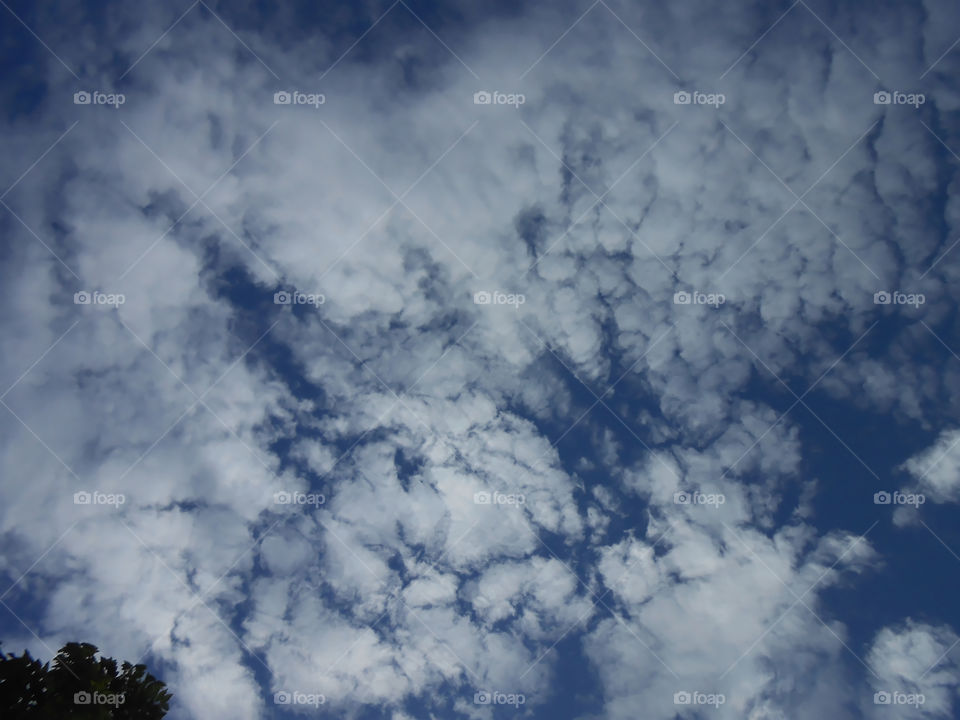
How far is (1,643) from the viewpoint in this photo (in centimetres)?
1574

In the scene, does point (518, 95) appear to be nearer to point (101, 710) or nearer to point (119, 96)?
point (119, 96)

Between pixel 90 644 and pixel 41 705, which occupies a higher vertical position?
pixel 90 644

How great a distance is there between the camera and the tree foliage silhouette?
14.3 metres

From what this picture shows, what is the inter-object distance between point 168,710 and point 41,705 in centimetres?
304

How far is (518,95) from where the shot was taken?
22.4 metres

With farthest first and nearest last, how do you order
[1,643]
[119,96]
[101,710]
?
[119,96] → [1,643] → [101,710]

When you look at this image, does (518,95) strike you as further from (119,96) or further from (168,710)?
(168,710)

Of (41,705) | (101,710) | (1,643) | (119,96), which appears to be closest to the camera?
(101,710)

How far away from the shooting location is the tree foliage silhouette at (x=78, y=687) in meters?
14.3

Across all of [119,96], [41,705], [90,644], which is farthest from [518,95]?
[41,705]

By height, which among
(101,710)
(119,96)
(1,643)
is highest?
(119,96)

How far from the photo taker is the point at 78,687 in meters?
14.9

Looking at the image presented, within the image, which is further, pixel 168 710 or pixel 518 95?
pixel 518 95

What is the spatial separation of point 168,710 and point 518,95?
77.2 ft
